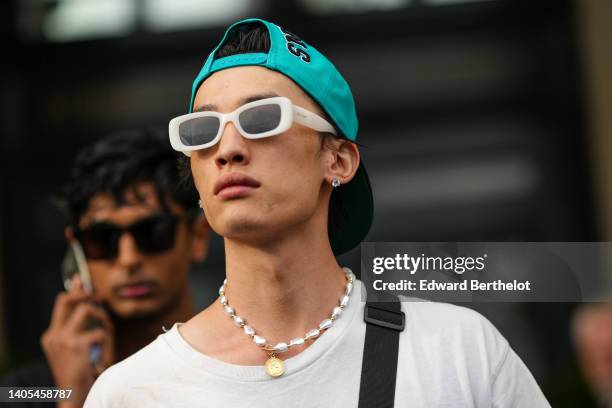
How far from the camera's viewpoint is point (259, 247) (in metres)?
3.01

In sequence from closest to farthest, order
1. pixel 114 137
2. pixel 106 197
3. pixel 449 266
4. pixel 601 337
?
1. pixel 449 266
2. pixel 601 337
3. pixel 106 197
4. pixel 114 137

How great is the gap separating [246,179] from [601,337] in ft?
5.71

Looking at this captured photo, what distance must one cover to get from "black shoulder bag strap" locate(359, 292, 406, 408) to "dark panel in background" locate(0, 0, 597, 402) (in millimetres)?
886

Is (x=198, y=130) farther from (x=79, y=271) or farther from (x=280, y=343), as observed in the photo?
(x=79, y=271)

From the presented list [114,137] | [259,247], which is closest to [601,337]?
[259,247]

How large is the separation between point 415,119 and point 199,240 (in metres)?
1.20

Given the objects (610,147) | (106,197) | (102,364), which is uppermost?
(610,147)

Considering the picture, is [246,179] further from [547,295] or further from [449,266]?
[547,295]

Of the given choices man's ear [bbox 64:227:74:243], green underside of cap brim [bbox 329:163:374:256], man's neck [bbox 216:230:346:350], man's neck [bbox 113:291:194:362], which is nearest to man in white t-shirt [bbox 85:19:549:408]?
man's neck [bbox 216:230:346:350]

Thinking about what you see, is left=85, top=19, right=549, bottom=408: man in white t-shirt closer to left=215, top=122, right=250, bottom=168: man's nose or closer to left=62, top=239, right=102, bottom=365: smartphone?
left=215, top=122, right=250, bottom=168: man's nose

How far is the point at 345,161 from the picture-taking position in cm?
318

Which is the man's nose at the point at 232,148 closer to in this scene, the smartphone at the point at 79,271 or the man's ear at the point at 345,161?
the man's ear at the point at 345,161

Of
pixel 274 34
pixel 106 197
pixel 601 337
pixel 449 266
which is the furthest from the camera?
pixel 106 197

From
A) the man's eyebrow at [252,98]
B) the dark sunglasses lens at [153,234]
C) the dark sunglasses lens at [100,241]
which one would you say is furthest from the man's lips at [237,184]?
the dark sunglasses lens at [100,241]
